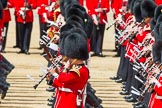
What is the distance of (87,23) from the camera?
1145 centimetres

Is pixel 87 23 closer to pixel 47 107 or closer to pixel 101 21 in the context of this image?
pixel 47 107

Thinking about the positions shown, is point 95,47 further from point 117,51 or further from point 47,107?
point 47,107

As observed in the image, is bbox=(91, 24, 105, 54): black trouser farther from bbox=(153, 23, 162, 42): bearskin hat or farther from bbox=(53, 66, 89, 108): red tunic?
bbox=(53, 66, 89, 108): red tunic

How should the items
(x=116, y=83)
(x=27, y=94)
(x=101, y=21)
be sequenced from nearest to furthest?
(x=27, y=94), (x=116, y=83), (x=101, y=21)

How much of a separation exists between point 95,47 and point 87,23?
6411 mm

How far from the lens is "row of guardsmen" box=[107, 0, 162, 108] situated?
8.91 meters

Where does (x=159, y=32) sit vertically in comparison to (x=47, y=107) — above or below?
above

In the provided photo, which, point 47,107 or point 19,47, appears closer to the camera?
point 47,107

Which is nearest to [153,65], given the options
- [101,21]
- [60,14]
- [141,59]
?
[141,59]

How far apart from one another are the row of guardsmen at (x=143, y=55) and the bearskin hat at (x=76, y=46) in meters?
0.85

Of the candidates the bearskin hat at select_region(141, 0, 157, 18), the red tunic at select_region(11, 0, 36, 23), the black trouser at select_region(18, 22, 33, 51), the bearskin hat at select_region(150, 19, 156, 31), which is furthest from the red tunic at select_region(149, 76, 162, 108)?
the black trouser at select_region(18, 22, 33, 51)

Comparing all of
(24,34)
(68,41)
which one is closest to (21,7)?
(24,34)

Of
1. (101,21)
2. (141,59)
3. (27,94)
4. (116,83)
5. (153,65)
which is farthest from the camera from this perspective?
(101,21)

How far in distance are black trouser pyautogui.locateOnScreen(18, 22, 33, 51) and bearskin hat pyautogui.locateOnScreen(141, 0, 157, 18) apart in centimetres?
626
